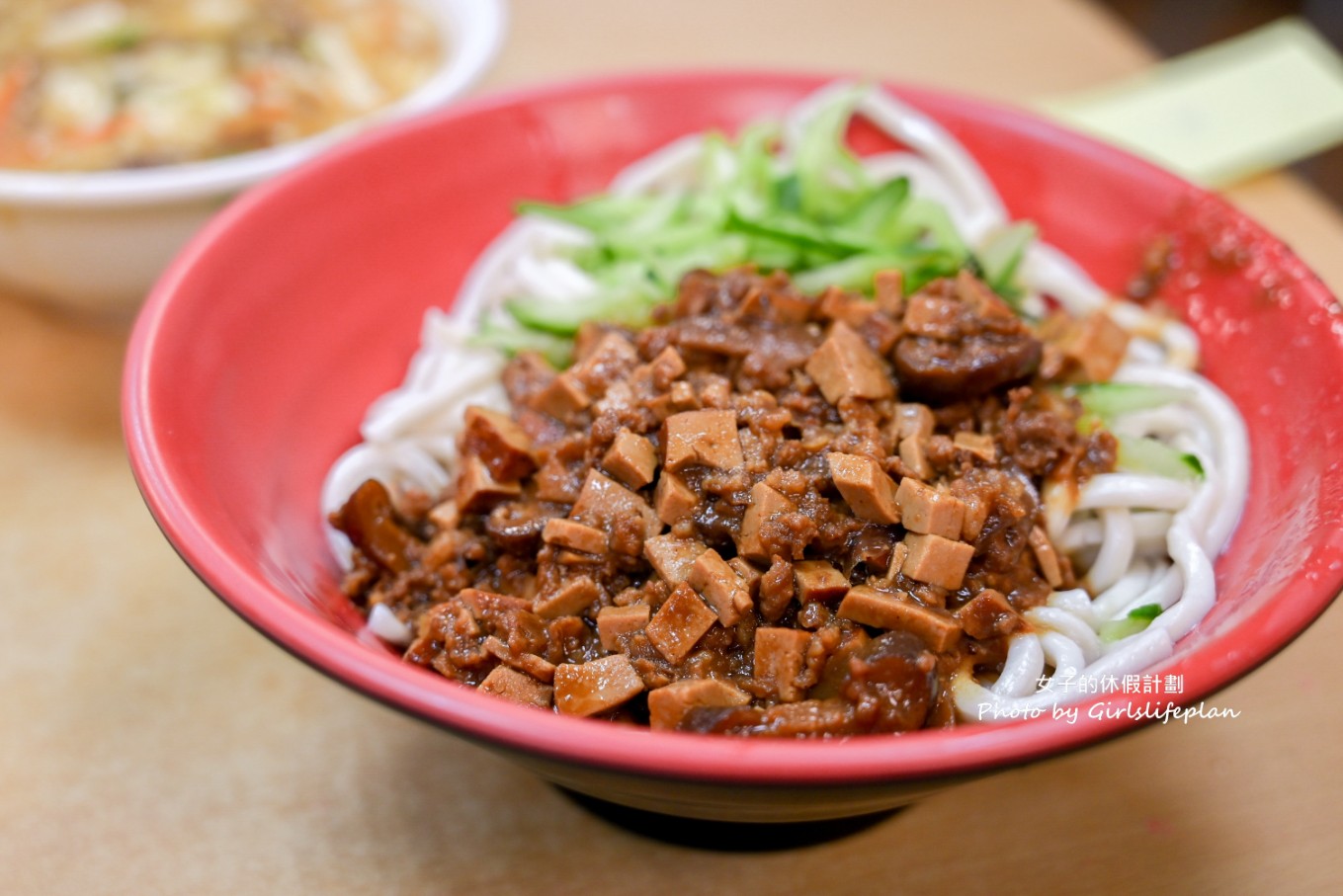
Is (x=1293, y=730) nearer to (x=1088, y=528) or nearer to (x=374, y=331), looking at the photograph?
(x=1088, y=528)

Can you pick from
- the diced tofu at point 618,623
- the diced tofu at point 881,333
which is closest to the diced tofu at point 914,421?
the diced tofu at point 881,333

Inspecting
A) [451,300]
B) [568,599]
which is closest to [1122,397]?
[568,599]

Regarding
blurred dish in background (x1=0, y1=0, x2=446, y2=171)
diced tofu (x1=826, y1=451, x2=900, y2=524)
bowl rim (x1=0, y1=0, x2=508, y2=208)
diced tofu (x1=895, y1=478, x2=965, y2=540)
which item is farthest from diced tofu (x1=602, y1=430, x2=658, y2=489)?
blurred dish in background (x1=0, y1=0, x2=446, y2=171)

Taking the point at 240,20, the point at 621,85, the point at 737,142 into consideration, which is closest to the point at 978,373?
the point at 737,142

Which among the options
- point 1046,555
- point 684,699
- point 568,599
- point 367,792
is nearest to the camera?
point 684,699

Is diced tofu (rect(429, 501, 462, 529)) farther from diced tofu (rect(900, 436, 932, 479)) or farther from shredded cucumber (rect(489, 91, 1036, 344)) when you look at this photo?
diced tofu (rect(900, 436, 932, 479))

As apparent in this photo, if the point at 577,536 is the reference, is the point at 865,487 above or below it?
above

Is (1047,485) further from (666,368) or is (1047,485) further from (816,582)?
(666,368)
